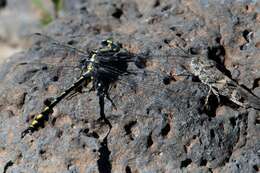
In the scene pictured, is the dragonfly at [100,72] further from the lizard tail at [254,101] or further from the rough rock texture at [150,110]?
the lizard tail at [254,101]

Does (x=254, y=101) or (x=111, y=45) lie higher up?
(x=111, y=45)

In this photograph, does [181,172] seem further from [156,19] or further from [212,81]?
[156,19]

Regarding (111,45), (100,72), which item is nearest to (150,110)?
(100,72)

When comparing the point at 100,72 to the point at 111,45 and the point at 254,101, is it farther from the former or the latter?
the point at 254,101

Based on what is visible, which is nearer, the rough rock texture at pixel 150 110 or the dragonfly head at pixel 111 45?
the rough rock texture at pixel 150 110

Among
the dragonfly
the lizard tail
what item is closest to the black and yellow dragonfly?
the dragonfly

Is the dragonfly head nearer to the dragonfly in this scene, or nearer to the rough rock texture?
the dragonfly

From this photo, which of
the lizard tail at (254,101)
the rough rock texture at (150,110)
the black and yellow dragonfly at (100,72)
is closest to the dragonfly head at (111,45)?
the black and yellow dragonfly at (100,72)
